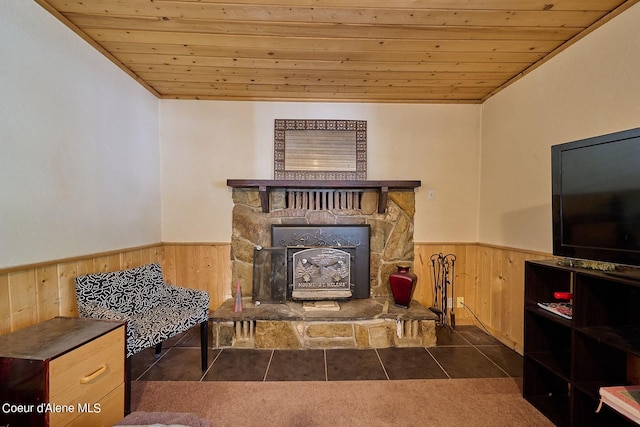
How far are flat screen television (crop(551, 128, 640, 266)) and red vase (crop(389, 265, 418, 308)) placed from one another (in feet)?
3.78

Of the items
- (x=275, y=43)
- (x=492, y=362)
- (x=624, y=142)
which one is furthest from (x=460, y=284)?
(x=275, y=43)

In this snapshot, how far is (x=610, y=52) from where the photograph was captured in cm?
163

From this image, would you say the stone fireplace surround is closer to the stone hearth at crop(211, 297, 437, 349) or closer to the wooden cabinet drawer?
the stone hearth at crop(211, 297, 437, 349)

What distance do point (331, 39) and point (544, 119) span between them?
181 centimetres

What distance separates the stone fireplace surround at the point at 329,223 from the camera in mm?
2363

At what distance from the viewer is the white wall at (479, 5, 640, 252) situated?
5.17 ft

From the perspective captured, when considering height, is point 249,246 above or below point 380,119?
below

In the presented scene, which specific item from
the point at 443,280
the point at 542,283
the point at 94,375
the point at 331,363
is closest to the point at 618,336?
the point at 542,283

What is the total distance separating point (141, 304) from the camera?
2006 millimetres

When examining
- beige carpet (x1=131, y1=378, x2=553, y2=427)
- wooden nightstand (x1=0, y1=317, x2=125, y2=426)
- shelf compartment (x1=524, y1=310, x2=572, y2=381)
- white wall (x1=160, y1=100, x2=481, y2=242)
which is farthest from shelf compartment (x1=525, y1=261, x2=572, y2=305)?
wooden nightstand (x1=0, y1=317, x2=125, y2=426)

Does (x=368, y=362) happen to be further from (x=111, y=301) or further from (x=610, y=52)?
(x=610, y=52)

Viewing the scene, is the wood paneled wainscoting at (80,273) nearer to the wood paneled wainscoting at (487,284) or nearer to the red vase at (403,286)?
the red vase at (403,286)

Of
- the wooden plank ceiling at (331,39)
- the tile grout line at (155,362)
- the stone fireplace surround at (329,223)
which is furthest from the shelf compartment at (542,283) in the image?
the tile grout line at (155,362)

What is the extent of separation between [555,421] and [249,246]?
105 inches
